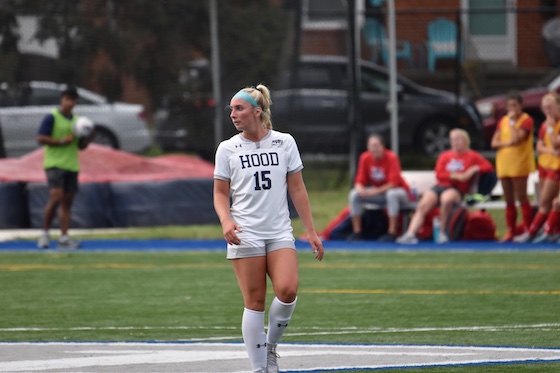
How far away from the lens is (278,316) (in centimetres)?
733

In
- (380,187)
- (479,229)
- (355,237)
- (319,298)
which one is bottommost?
(355,237)

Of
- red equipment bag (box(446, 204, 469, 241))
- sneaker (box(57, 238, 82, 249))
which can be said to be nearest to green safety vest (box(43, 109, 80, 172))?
sneaker (box(57, 238, 82, 249))

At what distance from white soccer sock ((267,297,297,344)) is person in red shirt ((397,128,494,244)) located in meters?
9.95

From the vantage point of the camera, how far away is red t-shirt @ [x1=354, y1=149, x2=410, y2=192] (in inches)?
696

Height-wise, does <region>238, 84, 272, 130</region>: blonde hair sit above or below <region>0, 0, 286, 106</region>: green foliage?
below

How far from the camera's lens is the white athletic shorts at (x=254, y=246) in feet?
23.7

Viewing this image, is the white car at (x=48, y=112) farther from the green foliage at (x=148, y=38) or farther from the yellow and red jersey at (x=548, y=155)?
the yellow and red jersey at (x=548, y=155)

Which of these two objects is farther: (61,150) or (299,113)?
(299,113)

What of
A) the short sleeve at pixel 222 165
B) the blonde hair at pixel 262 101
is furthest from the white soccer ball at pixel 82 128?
the short sleeve at pixel 222 165

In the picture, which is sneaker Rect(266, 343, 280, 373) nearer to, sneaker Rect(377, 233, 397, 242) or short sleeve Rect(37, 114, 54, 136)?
short sleeve Rect(37, 114, 54, 136)

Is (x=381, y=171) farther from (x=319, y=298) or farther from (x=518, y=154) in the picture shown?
(x=319, y=298)

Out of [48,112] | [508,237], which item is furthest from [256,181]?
[48,112]

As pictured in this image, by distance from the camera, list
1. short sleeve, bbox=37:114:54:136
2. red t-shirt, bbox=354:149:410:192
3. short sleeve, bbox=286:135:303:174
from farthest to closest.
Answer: red t-shirt, bbox=354:149:410:192, short sleeve, bbox=37:114:54:136, short sleeve, bbox=286:135:303:174

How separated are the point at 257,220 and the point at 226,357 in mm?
1355
